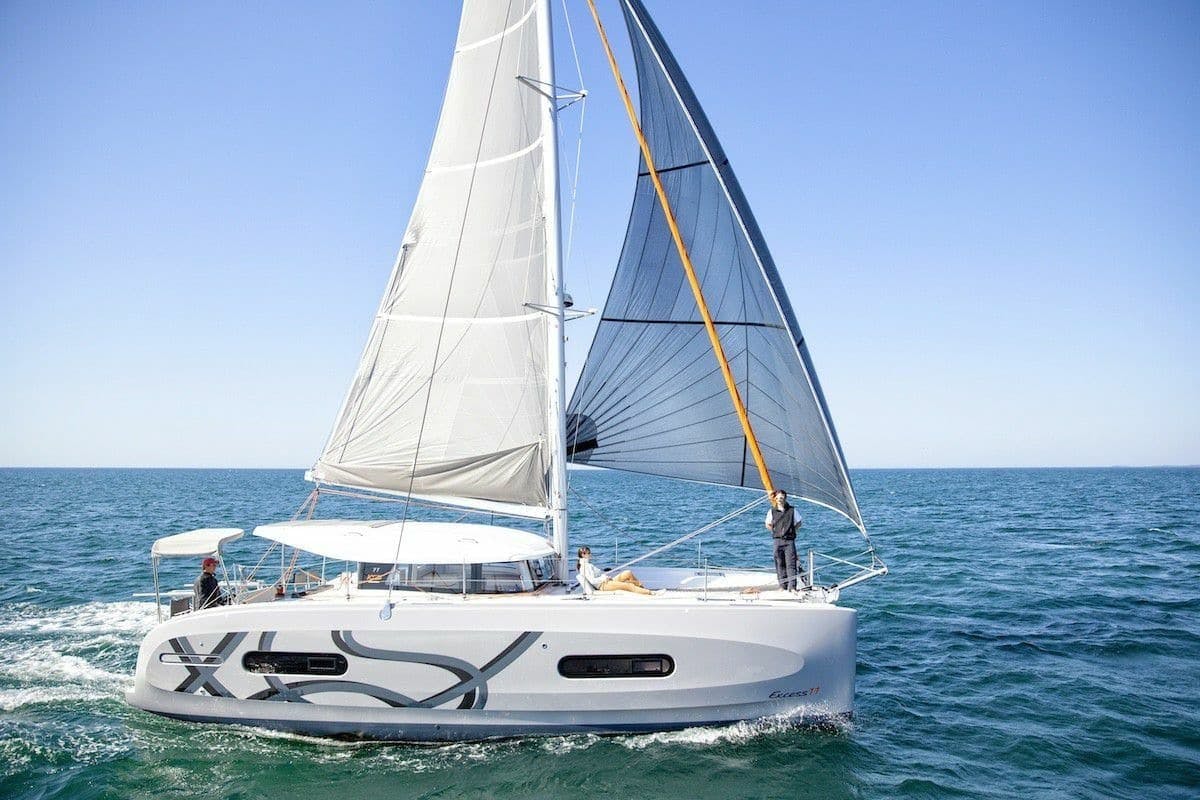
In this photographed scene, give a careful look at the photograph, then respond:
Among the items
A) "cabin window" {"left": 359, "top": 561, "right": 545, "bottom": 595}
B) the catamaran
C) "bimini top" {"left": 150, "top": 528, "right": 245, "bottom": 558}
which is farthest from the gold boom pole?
"bimini top" {"left": 150, "top": 528, "right": 245, "bottom": 558}

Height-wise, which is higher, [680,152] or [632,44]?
[632,44]

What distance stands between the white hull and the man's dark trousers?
22.3 inches

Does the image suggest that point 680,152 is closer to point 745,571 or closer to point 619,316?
point 619,316

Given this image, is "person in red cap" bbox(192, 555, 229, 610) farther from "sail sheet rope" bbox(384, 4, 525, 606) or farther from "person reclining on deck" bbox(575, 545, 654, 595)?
"person reclining on deck" bbox(575, 545, 654, 595)

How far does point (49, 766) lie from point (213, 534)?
314 cm

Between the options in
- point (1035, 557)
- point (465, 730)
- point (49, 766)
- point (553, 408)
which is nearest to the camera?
point (49, 766)

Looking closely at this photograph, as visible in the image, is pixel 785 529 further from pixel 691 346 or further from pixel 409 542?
pixel 409 542

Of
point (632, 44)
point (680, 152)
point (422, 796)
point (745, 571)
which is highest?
point (632, 44)

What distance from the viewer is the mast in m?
10.1

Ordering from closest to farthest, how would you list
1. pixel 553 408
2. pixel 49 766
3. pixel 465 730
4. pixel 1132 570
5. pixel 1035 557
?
1. pixel 49 766
2. pixel 465 730
3. pixel 553 408
4. pixel 1132 570
5. pixel 1035 557

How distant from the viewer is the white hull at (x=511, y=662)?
27.9ft

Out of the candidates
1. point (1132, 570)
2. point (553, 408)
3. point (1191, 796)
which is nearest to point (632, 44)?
point (553, 408)

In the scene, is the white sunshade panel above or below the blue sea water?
above

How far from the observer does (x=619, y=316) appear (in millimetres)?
10875
